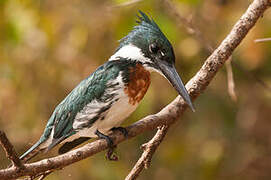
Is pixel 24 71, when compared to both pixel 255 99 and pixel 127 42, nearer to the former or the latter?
pixel 127 42

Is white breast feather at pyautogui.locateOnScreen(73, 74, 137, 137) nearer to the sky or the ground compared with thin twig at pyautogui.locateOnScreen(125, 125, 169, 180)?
nearer to the sky

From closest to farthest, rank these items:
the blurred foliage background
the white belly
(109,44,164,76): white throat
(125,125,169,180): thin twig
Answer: (125,125,169,180): thin twig < the white belly < (109,44,164,76): white throat < the blurred foliage background

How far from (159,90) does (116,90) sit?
1878 mm

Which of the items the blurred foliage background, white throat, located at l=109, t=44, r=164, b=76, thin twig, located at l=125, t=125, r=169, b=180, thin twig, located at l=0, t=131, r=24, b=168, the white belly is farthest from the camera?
the blurred foliage background

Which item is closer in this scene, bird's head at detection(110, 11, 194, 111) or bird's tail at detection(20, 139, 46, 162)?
bird's head at detection(110, 11, 194, 111)

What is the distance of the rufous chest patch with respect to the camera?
247cm

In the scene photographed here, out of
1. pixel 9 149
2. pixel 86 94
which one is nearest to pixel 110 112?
pixel 86 94

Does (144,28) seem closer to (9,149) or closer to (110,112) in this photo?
(110,112)

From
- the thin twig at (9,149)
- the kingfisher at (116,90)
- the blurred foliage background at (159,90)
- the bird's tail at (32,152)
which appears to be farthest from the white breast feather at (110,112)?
the blurred foliage background at (159,90)

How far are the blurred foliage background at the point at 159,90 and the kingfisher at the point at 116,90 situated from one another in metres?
1.05

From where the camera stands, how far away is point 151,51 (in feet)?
8.31

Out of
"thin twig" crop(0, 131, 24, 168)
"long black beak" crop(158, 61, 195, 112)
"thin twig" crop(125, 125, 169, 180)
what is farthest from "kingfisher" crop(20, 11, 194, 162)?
"thin twig" crop(0, 131, 24, 168)

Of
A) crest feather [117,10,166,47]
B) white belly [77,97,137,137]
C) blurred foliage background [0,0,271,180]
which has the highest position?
crest feather [117,10,166,47]

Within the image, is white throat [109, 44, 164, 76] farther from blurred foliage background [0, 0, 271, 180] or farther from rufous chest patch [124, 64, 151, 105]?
blurred foliage background [0, 0, 271, 180]
